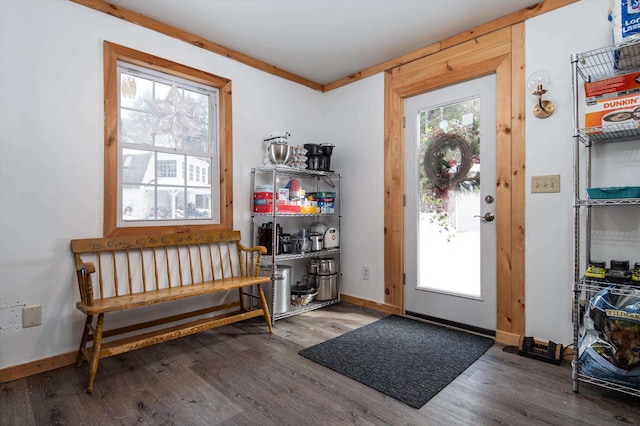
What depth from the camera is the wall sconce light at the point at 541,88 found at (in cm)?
230

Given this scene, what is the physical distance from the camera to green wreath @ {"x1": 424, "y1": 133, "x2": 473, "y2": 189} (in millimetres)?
2801

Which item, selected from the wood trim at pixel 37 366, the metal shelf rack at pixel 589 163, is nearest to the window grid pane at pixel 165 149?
the wood trim at pixel 37 366

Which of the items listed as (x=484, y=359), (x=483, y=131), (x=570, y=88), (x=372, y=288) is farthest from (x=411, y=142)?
(x=484, y=359)

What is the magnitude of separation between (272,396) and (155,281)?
1.35m

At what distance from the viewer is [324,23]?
2637mm

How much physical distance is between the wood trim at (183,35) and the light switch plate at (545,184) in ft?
8.18

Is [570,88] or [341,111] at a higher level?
[341,111]

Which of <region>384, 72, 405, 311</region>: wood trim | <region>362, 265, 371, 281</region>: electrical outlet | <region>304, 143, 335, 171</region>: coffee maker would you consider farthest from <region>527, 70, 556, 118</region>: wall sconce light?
<region>362, 265, 371, 281</region>: electrical outlet

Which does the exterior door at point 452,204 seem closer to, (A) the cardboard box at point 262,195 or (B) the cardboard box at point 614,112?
(B) the cardboard box at point 614,112

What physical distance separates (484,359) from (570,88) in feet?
6.17

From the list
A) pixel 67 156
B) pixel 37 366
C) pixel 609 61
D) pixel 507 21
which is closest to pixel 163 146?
pixel 67 156

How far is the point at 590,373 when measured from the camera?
1796mm

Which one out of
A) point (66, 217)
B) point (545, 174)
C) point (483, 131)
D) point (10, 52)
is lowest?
point (66, 217)

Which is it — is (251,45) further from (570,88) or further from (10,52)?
(570,88)
